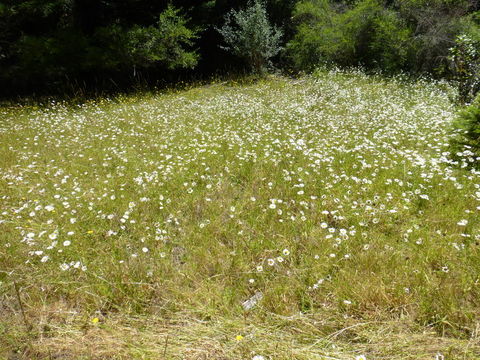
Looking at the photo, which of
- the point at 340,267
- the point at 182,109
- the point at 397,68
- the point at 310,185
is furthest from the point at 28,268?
the point at 397,68

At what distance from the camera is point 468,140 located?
454cm

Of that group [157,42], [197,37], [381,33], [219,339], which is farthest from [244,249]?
[381,33]

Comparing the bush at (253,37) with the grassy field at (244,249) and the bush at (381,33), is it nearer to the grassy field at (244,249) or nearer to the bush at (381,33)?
the bush at (381,33)

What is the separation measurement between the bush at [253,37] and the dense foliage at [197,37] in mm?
41

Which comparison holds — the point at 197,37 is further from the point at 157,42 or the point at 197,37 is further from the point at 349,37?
the point at 349,37

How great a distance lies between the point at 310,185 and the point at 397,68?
34.7 feet

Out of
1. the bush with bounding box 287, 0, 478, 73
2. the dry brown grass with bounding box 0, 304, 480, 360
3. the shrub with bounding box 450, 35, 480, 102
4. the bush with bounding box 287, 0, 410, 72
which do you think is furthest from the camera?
the bush with bounding box 287, 0, 410, 72

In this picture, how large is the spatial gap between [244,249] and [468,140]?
3.79 m

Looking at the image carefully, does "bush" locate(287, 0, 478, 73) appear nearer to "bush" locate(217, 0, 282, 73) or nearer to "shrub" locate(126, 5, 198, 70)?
"bush" locate(217, 0, 282, 73)

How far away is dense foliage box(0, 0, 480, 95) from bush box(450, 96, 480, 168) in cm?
727

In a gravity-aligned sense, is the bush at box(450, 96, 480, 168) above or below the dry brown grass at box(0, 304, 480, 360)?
above

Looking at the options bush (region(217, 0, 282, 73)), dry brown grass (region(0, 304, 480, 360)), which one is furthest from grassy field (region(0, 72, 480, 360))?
bush (region(217, 0, 282, 73))

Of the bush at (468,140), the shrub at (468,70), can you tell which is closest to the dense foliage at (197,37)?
the shrub at (468,70)

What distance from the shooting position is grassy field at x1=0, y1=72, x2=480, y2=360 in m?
2.18
